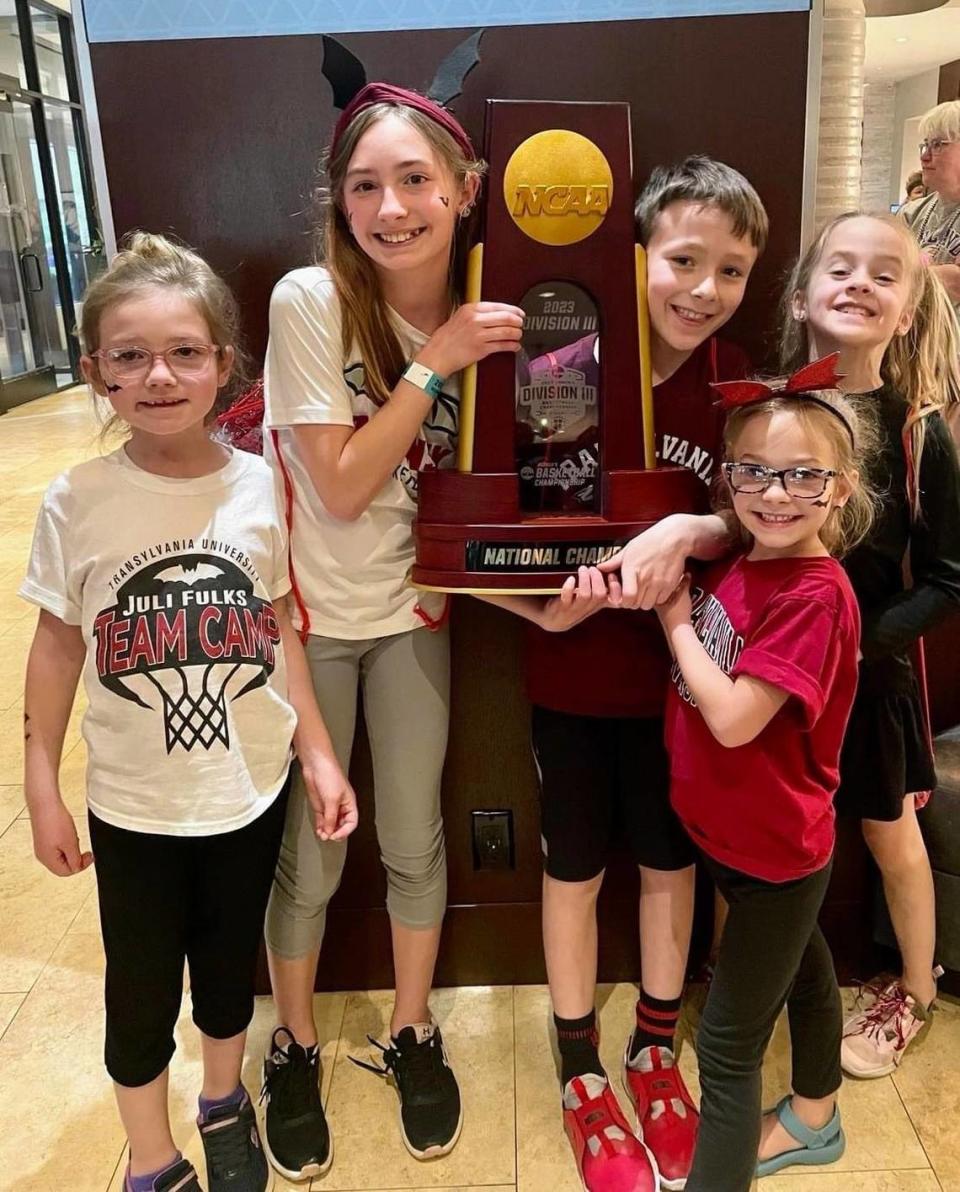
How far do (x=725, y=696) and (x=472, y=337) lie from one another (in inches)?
19.0

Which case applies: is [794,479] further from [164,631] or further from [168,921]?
[168,921]

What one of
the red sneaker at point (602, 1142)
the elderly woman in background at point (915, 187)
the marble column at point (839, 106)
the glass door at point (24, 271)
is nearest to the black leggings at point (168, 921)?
the red sneaker at point (602, 1142)

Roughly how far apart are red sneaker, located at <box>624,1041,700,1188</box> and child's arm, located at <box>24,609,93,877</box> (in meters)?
0.84

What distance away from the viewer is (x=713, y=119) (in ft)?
4.37

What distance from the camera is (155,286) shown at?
1.09 metres

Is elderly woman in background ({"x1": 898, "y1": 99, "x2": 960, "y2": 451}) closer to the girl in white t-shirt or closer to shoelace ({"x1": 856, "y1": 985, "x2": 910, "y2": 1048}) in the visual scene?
shoelace ({"x1": 856, "y1": 985, "x2": 910, "y2": 1048})

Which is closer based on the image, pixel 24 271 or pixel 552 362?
pixel 552 362

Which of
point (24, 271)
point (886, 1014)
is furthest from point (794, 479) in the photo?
point (24, 271)

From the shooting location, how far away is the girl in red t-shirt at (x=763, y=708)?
3.38 feet

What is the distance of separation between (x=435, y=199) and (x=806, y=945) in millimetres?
959

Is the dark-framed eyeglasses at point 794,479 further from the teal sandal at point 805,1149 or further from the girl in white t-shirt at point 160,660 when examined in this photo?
the teal sandal at point 805,1149

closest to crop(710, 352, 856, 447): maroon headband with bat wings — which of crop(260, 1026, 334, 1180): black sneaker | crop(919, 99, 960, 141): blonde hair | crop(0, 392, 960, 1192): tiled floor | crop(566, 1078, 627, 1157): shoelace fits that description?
crop(0, 392, 960, 1192): tiled floor

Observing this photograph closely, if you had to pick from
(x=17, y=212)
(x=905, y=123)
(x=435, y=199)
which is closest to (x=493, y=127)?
(x=435, y=199)

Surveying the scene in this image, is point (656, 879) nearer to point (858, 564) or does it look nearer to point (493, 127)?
point (858, 564)
